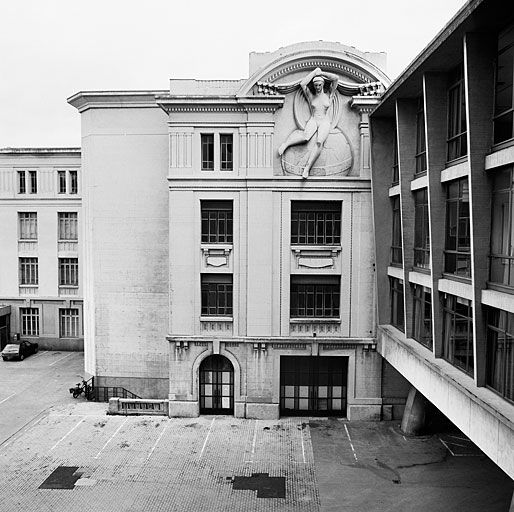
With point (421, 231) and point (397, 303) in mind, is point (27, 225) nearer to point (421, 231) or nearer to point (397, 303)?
point (397, 303)

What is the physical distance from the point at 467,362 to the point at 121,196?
21.5m

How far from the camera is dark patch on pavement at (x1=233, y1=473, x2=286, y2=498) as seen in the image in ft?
64.4

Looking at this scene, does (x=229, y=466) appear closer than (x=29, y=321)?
Yes

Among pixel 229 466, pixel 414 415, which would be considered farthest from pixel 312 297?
pixel 229 466

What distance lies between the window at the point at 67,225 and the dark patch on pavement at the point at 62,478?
25297mm

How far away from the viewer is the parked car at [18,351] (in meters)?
39.8

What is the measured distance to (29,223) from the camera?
144ft

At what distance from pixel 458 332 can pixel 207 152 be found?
16419 mm

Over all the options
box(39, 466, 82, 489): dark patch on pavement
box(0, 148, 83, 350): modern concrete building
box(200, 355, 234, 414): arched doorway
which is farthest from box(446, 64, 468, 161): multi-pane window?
box(0, 148, 83, 350): modern concrete building

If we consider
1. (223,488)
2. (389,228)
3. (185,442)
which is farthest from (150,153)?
(223,488)

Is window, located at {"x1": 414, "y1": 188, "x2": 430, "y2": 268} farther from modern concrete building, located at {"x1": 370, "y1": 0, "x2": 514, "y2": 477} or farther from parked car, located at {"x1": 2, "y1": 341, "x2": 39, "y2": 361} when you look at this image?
parked car, located at {"x1": 2, "y1": 341, "x2": 39, "y2": 361}

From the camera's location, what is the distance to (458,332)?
17047 millimetres

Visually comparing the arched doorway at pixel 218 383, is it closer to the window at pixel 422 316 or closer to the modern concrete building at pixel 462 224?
the modern concrete building at pixel 462 224

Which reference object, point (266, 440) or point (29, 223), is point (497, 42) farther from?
point (29, 223)
